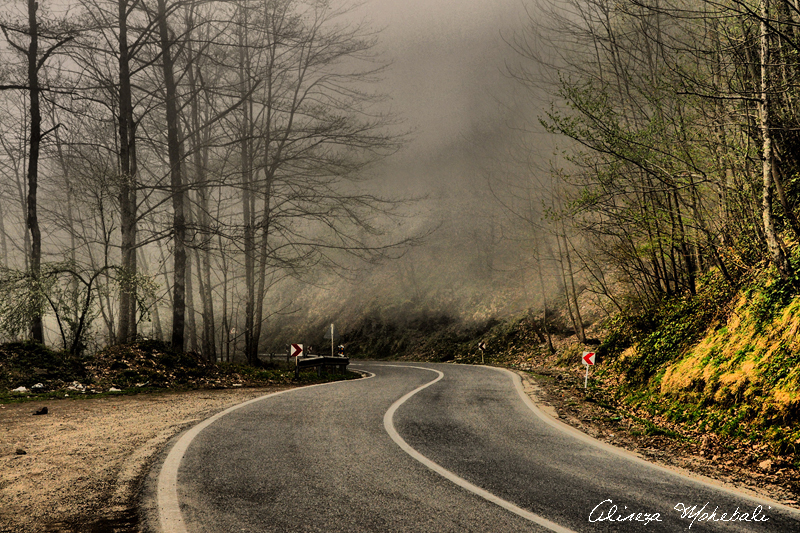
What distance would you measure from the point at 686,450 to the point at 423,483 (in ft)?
13.0

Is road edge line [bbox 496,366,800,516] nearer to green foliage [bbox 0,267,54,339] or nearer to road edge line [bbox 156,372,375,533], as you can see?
road edge line [bbox 156,372,375,533]

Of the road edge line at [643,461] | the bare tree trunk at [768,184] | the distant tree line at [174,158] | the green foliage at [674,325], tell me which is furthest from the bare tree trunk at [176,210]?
the bare tree trunk at [768,184]

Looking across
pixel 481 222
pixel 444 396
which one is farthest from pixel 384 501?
pixel 481 222

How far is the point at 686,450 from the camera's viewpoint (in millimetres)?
6613

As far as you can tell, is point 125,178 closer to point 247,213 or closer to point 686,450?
point 247,213

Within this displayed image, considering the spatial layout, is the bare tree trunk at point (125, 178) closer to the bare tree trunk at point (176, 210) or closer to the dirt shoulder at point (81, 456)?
the bare tree trunk at point (176, 210)

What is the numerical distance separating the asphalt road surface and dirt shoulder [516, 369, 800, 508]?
391 millimetres

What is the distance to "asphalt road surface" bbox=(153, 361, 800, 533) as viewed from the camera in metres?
3.90

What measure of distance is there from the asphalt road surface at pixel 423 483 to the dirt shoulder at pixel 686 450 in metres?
0.39

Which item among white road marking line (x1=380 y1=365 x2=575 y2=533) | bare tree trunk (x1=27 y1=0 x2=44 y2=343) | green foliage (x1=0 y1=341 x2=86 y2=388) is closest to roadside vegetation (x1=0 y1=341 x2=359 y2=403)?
green foliage (x1=0 y1=341 x2=86 y2=388)

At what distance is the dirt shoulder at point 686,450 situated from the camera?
513 cm

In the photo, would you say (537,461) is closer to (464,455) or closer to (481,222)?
(464,455)

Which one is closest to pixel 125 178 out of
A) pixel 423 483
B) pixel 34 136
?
pixel 34 136

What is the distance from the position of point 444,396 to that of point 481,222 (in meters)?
30.9
